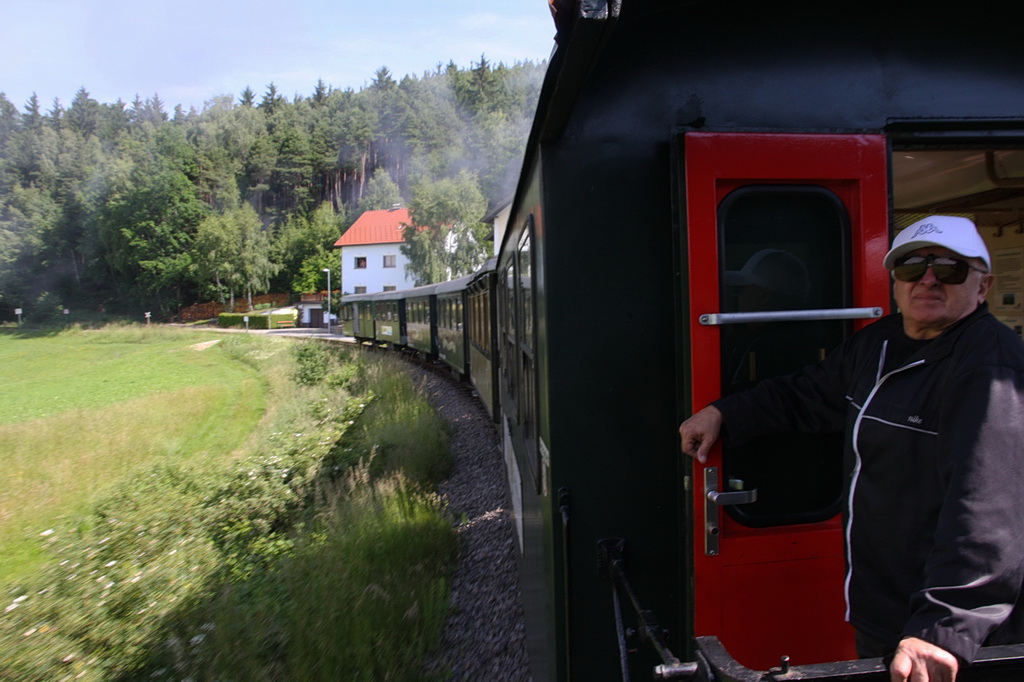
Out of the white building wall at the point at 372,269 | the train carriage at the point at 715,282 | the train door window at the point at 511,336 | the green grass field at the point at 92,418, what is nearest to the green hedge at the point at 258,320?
A: the white building wall at the point at 372,269

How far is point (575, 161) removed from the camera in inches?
80.1

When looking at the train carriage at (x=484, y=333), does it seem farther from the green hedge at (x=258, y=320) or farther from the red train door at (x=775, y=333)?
the green hedge at (x=258, y=320)

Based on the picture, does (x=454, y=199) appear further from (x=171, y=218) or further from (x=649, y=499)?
(x=649, y=499)

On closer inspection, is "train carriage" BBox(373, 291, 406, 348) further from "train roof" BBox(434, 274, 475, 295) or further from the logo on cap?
the logo on cap

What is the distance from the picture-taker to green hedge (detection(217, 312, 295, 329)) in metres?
53.9

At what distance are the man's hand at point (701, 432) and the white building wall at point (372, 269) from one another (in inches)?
2339

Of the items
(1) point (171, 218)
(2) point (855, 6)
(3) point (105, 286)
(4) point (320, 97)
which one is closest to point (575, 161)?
(2) point (855, 6)

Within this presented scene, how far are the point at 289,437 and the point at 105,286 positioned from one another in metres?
60.5

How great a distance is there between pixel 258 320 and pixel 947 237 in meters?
56.8

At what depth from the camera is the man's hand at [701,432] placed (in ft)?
6.17

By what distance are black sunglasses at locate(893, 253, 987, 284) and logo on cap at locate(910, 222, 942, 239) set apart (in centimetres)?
5

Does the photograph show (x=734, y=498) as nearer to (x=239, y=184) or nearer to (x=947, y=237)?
(x=947, y=237)

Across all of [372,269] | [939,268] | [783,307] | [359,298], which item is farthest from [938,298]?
[372,269]

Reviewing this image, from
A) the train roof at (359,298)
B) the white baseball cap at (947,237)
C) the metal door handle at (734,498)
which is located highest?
the train roof at (359,298)
